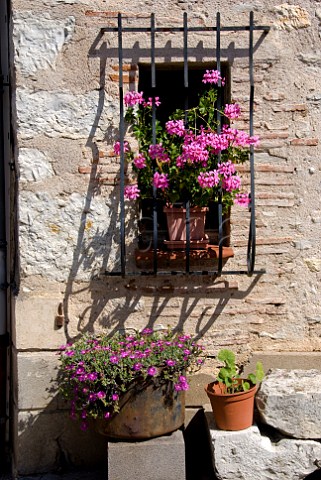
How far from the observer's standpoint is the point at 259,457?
354 cm

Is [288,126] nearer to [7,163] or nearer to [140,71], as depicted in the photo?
[140,71]

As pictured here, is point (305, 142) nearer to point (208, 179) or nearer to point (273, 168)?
point (273, 168)

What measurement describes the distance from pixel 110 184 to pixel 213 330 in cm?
104

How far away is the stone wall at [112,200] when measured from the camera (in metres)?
3.97

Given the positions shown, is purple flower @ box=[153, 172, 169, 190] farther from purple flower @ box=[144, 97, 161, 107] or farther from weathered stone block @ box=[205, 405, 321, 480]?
weathered stone block @ box=[205, 405, 321, 480]

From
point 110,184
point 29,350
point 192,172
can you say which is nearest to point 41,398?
point 29,350

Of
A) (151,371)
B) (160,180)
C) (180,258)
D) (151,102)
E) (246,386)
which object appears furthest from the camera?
(180,258)

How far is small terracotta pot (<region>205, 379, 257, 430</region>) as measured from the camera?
3.59m

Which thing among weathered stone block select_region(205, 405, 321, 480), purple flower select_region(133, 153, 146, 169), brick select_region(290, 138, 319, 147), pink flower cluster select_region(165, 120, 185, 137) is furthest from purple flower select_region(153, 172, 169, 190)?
weathered stone block select_region(205, 405, 321, 480)

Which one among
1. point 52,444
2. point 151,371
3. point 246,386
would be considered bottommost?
point 52,444

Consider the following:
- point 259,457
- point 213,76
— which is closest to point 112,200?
point 213,76

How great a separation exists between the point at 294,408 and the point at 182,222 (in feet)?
3.86

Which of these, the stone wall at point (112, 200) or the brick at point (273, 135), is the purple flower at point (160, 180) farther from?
the brick at point (273, 135)

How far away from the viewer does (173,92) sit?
170 inches
